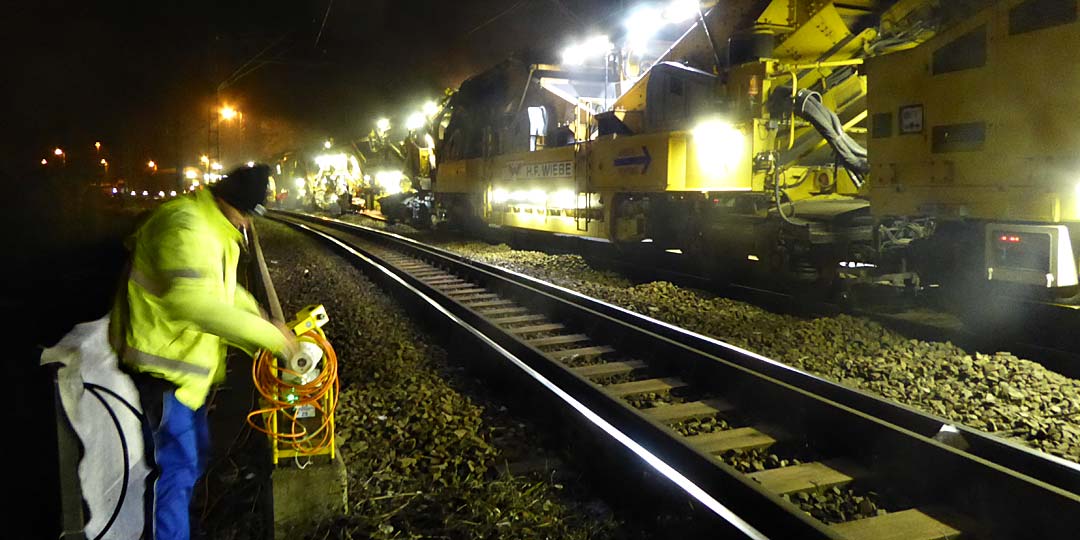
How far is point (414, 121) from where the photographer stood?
84.2ft

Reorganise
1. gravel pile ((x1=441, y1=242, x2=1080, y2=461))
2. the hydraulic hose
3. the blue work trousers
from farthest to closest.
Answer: gravel pile ((x1=441, y1=242, x2=1080, y2=461)) < the blue work trousers < the hydraulic hose

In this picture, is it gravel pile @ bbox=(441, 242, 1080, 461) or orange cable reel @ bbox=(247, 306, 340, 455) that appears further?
gravel pile @ bbox=(441, 242, 1080, 461)

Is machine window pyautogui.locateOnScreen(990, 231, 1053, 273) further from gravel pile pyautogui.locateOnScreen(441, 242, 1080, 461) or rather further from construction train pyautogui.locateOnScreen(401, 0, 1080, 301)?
gravel pile pyautogui.locateOnScreen(441, 242, 1080, 461)

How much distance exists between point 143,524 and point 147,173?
6205 cm

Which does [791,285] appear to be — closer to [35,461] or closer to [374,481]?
[374,481]

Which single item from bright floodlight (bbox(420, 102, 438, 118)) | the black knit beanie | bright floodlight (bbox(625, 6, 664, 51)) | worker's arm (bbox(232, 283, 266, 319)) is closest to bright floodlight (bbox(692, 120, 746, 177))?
bright floodlight (bbox(625, 6, 664, 51))

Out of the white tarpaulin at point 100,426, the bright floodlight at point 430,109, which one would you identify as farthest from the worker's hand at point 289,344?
the bright floodlight at point 430,109

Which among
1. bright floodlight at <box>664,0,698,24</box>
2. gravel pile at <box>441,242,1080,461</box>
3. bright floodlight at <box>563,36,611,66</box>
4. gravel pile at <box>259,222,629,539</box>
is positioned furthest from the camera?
bright floodlight at <box>563,36,611,66</box>

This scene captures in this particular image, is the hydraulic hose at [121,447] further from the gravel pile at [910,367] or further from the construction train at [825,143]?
the construction train at [825,143]

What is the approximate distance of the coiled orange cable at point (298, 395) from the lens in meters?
3.21

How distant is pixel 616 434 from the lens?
404 cm

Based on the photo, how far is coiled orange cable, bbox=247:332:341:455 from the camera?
3.21 metres

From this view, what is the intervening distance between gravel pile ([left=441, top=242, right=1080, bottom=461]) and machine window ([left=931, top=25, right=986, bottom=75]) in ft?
8.17

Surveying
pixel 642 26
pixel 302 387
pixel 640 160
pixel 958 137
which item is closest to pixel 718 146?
pixel 640 160
